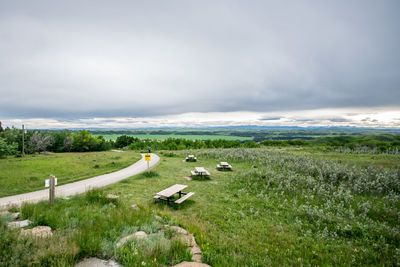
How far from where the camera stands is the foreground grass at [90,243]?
3.28m

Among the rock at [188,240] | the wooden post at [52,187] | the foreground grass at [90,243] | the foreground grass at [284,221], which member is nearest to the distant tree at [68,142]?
the foreground grass at [284,221]

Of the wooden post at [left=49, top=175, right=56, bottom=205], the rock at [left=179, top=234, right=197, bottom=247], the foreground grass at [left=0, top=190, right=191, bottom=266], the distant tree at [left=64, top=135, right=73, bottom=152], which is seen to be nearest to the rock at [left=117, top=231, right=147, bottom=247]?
the foreground grass at [left=0, top=190, right=191, bottom=266]

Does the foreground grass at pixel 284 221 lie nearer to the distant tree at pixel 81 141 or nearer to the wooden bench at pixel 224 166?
the wooden bench at pixel 224 166

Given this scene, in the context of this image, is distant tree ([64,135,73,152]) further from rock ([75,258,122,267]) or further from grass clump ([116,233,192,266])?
grass clump ([116,233,192,266])

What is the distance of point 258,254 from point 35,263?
4.78 meters

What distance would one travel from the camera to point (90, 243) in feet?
12.6

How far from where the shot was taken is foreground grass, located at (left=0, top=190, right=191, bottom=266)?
10.8 feet

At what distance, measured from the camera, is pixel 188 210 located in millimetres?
7754

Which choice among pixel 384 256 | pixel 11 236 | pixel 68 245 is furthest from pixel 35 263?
pixel 384 256

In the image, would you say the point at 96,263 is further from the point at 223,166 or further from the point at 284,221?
the point at 223,166

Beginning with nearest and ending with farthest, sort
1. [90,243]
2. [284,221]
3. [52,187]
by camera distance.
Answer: [90,243] < [284,221] < [52,187]

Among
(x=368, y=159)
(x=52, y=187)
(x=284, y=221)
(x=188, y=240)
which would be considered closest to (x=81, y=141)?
Result: (x=52, y=187)

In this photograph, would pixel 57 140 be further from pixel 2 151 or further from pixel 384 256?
pixel 384 256

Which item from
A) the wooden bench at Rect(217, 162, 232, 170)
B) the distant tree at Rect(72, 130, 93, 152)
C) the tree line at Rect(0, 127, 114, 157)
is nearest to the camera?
the wooden bench at Rect(217, 162, 232, 170)
